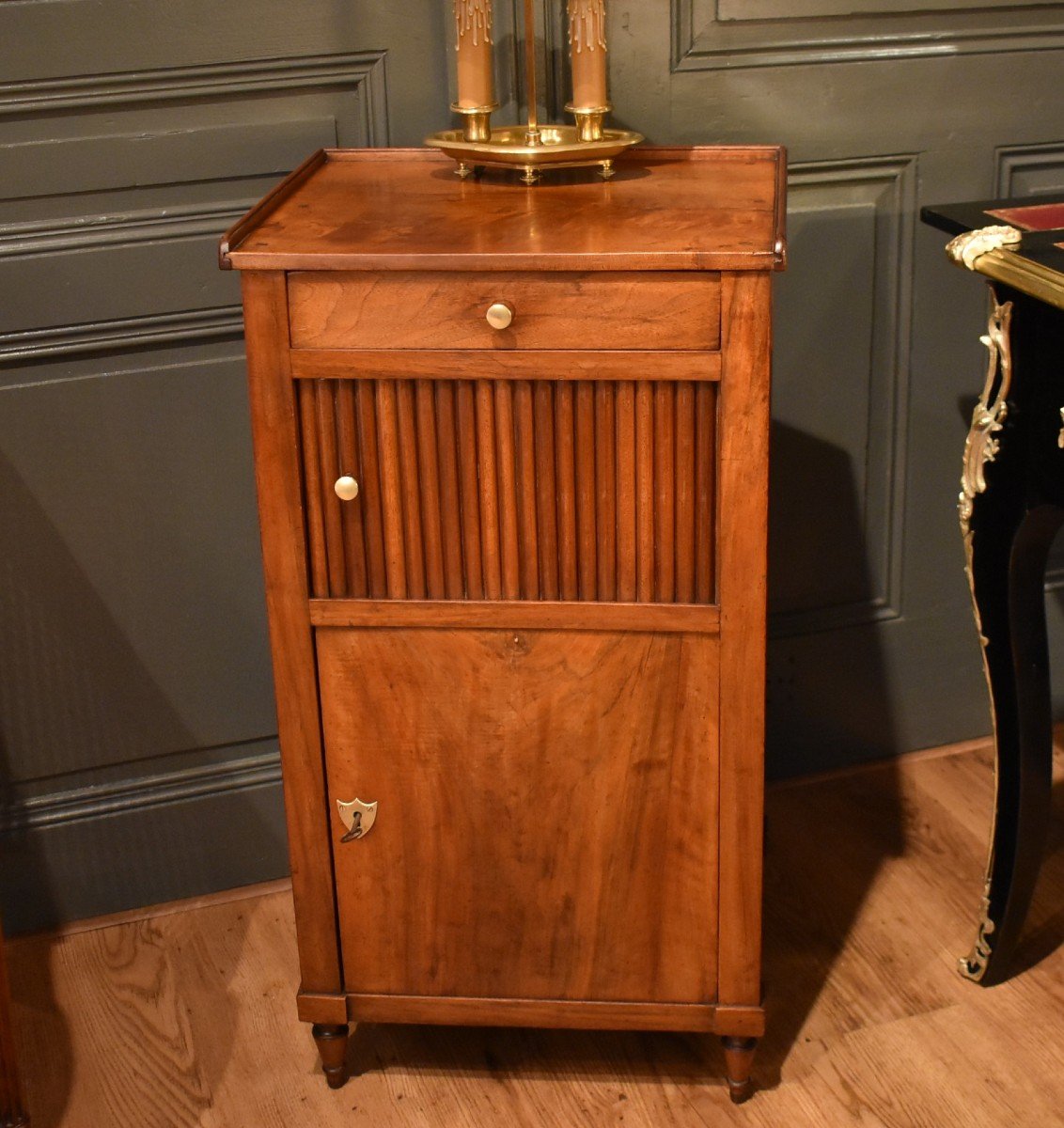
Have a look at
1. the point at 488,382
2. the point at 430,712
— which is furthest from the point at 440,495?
the point at 430,712

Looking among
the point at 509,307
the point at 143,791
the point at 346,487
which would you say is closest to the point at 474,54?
the point at 509,307

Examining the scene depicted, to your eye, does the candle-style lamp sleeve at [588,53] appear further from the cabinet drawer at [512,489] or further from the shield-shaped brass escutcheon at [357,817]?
the shield-shaped brass escutcheon at [357,817]

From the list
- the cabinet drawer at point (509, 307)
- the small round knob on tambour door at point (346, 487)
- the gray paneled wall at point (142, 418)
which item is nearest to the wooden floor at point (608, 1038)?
the gray paneled wall at point (142, 418)

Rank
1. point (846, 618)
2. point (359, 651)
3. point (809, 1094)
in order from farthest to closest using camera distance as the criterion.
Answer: point (846, 618)
point (809, 1094)
point (359, 651)

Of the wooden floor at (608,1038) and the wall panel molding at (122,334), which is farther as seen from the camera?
the wall panel molding at (122,334)

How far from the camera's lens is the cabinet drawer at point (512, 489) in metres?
1.37

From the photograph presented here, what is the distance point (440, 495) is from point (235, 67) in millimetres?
649

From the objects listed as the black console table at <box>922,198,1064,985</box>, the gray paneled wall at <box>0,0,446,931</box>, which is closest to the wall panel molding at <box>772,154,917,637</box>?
the black console table at <box>922,198,1064,985</box>

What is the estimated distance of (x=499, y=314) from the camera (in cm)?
131

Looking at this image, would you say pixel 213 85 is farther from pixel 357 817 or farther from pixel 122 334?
pixel 357 817

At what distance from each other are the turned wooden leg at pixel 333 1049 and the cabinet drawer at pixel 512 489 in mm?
537

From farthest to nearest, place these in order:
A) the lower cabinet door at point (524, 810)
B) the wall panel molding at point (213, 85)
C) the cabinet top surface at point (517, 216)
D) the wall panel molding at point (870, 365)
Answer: the wall panel molding at point (870, 365) < the wall panel molding at point (213, 85) < the lower cabinet door at point (524, 810) < the cabinet top surface at point (517, 216)

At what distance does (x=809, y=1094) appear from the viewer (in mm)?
1647

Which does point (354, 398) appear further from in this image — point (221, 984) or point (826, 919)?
point (826, 919)
